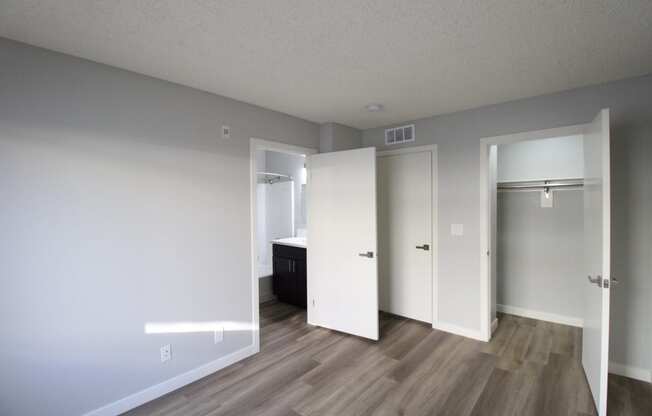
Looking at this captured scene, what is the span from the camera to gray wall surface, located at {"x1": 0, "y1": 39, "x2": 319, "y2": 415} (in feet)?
5.61

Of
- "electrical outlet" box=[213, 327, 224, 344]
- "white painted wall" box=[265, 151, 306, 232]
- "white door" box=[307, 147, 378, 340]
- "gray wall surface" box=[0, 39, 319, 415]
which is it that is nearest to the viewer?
"gray wall surface" box=[0, 39, 319, 415]

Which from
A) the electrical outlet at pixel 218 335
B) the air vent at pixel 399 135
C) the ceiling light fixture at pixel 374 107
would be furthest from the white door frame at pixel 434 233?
the electrical outlet at pixel 218 335

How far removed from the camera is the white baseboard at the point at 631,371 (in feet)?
7.61

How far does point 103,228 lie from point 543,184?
13.8 ft

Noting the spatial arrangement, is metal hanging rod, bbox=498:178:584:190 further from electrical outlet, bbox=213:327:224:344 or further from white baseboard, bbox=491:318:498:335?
electrical outlet, bbox=213:327:224:344

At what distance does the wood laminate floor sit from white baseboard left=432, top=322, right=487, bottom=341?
75 millimetres

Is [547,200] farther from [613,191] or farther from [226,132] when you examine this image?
[226,132]

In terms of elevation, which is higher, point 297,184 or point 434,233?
point 297,184

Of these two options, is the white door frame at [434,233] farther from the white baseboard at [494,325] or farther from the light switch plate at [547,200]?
the light switch plate at [547,200]

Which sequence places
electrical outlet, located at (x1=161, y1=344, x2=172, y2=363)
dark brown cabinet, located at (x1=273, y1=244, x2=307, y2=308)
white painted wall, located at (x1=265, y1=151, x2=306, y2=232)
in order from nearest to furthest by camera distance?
electrical outlet, located at (x1=161, y1=344, x2=172, y2=363), dark brown cabinet, located at (x1=273, y1=244, x2=307, y2=308), white painted wall, located at (x1=265, y1=151, x2=306, y2=232)

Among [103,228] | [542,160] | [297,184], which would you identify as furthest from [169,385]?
[542,160]

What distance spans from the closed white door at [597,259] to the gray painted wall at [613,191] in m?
0.25

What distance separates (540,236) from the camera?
11.6 ft

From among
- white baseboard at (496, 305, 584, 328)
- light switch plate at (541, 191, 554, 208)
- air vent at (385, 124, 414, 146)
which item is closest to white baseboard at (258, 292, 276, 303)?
air vent at (385, 124, 414, 146)
